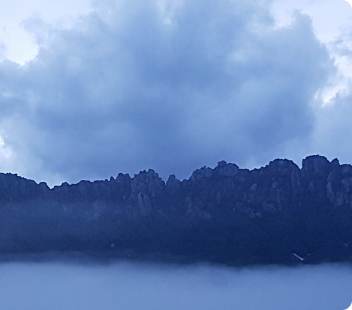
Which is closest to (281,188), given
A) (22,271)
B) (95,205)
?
(95,205)

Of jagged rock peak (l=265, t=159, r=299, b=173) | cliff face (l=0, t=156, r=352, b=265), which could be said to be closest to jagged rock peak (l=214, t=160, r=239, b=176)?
cliff face (l=0, t=156, r=352, b=265)

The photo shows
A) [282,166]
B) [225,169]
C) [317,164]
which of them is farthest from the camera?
[225,169]

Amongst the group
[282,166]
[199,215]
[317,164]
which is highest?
[317,164]

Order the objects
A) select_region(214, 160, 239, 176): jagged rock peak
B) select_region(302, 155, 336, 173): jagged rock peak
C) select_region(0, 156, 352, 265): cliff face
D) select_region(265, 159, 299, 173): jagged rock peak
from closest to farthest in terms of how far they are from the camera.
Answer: select_region(0, 156, 352, 265): cliff face < select_region(265, 159, 299, 173): jagged rock peak < select_region(302, 155, 336, 173): jagged rock peak < select_region(214, 160, 239, 176): jagged rock peak

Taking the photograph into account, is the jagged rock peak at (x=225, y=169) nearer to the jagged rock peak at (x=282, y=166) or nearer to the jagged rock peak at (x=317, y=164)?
the jagged rock peak at (x=282, y=166)

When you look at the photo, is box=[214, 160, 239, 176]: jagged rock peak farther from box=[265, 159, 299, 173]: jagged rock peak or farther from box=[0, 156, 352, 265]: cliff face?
box=[265, 159, 299, 173]: jagged rock peak

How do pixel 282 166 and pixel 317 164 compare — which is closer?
pixel 282 166

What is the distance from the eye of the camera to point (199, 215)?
261 ft

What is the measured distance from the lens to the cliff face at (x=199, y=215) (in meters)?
73.4

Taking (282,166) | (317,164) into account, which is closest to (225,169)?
(282,166)

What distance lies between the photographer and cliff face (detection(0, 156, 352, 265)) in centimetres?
7338

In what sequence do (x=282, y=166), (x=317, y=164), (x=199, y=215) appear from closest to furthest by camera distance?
(x=199, y=215), (x=282, y=166), (x=317, y=164)

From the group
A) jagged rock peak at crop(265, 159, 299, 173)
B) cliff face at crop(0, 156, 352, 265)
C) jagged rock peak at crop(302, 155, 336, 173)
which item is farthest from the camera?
jagged rock peak at crop(302, 155, 336, 173)

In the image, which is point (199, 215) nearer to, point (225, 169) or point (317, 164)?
point (225, 169)
